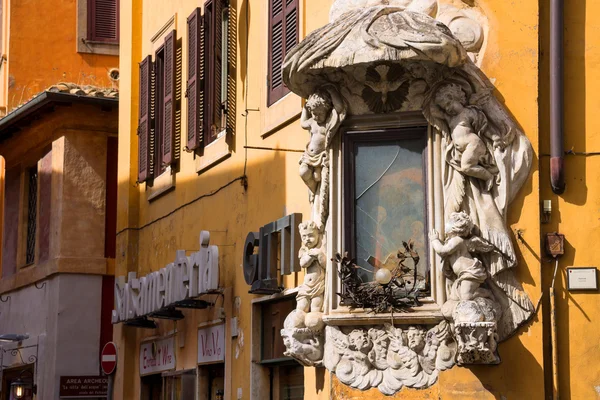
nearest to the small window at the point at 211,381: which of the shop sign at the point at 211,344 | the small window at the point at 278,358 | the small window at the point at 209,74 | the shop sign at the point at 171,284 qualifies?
the shop sign at the point at 211,344

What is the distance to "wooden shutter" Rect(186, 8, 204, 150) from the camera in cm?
1480

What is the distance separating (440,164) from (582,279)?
50.1 inches

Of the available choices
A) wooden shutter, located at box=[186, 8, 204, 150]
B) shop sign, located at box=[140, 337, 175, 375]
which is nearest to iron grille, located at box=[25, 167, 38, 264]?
shop sign, located at box=[140, 337, 175, 375]

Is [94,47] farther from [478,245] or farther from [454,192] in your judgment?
[478,245]

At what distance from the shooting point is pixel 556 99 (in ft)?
29.4

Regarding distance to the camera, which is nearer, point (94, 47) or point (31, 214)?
point (31, 214)

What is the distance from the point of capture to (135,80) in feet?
59.4

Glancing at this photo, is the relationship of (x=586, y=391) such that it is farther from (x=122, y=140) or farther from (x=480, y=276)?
(x=122, y=140)

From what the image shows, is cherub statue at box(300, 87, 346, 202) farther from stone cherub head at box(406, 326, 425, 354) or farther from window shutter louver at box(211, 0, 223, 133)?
window shutter louver at box(211, 0, 223, 133)

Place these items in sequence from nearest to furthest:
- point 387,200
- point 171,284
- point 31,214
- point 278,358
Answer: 1. point 387,200
2. point 278,358
3. point 171,284
4. point 31,214

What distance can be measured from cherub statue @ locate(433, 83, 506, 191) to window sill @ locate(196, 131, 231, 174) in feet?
16.6

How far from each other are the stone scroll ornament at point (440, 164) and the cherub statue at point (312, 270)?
0.6 inches

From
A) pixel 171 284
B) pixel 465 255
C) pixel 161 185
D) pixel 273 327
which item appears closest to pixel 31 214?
pixel 161 185

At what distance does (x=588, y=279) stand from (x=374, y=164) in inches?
68.8
